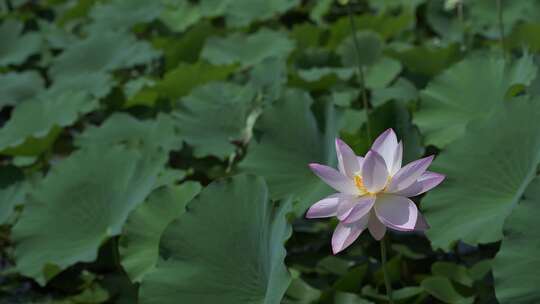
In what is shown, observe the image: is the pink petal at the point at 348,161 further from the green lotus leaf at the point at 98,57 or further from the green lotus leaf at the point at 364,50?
the green lotus leaf at the point at 98,57

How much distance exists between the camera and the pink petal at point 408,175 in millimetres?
1054

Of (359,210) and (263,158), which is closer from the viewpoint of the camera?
(359,210)

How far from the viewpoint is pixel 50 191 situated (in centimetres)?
194

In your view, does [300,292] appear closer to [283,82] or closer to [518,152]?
[518,152]

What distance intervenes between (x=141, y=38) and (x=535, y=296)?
246 centimetres

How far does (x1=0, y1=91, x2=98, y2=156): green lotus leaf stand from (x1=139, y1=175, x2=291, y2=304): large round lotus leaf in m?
0.91

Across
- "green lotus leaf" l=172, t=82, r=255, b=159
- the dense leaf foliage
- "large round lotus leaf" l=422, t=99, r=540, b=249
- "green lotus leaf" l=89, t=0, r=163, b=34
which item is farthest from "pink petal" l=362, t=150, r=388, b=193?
"green lotus leaf" l=89, t=0, r=163, b=34

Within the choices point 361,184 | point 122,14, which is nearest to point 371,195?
point 361,184

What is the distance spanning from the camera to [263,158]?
5.86ft

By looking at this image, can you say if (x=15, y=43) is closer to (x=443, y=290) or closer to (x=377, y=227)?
(x=443, y=290)

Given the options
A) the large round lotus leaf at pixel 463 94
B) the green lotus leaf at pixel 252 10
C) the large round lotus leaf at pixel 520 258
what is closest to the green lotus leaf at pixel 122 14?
the green lotus leaf at pixel 252 10

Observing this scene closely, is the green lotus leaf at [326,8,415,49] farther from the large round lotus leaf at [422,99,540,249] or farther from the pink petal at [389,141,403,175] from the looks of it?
the pink petal at [389,141,403,175]

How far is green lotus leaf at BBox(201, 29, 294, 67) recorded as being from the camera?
270 cm

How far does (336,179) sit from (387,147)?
0.09m
